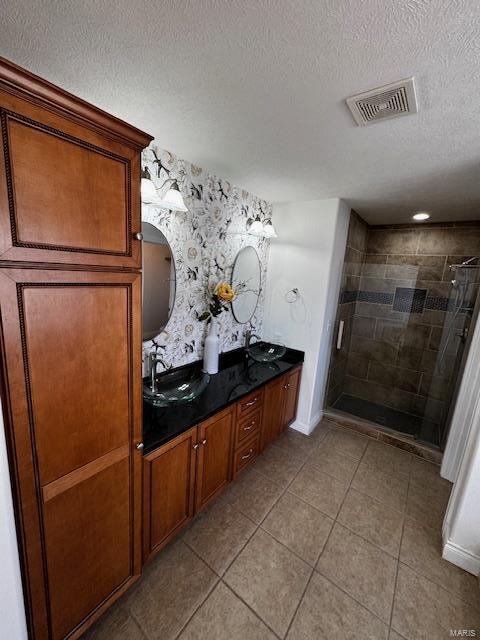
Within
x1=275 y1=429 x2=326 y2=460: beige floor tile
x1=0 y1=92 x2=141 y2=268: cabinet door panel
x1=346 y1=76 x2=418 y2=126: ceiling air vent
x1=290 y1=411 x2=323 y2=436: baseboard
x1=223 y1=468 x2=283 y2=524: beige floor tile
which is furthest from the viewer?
x1=290 y1=411 x2=323 y2=436: baseboard

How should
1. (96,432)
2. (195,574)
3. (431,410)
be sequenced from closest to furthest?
(96,432) → (195,574) → (431,410)

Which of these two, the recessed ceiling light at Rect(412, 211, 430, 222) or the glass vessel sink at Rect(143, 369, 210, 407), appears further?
the recessed ceiling light at Rect(412, 211, 430, 222)

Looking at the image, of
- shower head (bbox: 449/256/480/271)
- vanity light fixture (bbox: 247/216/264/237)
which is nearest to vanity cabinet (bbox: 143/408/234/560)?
vanity light fixture (bbox: 247/216/264/237)

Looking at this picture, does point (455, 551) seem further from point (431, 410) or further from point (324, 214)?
point (324, 214)

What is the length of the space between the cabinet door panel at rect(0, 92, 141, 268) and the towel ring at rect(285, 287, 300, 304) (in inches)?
75.0

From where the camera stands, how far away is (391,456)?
8.24 feet

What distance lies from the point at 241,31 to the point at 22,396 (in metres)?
1.29

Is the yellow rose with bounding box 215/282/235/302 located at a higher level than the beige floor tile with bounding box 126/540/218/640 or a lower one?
higher

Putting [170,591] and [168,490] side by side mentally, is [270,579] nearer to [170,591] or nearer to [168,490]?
[170,591]

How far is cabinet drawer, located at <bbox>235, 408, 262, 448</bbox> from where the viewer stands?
1.90 meters

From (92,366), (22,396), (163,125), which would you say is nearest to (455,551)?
(92,366)

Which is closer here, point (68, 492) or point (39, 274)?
point (39, 274)

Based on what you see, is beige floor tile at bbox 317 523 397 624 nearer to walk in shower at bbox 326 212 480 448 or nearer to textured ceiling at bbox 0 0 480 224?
walk in shower at bbox 326 212 480 448

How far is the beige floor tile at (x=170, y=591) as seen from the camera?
4.08 feet
